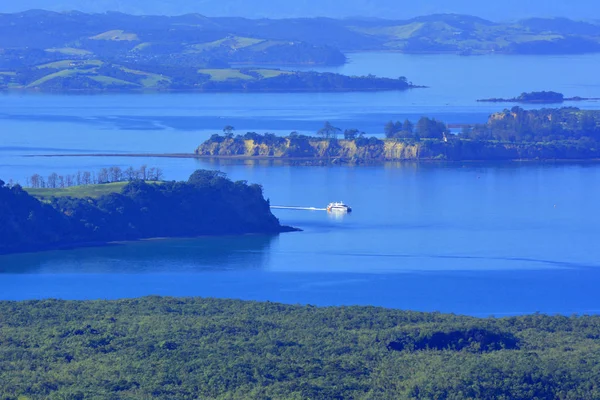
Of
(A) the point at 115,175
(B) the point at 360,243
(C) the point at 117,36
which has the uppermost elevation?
(C) the point at 117,36

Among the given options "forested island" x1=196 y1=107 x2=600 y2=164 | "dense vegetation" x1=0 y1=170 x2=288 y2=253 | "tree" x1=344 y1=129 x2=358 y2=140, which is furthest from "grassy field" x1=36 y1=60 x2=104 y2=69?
"dense vegetation" x1=0 y1=170 x2=288 y2=253

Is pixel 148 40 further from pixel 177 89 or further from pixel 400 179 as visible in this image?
pixel 400 179

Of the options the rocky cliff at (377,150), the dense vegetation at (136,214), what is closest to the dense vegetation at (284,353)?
the dense vegetation at (136,214)

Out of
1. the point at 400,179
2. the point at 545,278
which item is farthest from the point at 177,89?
the point at 545,278

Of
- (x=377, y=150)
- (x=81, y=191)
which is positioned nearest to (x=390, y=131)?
(x=377, y=150)

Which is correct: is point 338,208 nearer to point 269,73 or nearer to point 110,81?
point 110,81

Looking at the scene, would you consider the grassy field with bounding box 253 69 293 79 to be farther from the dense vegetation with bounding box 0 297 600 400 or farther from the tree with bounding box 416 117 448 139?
the dense vegetation with bounding box 0 297 600 400
